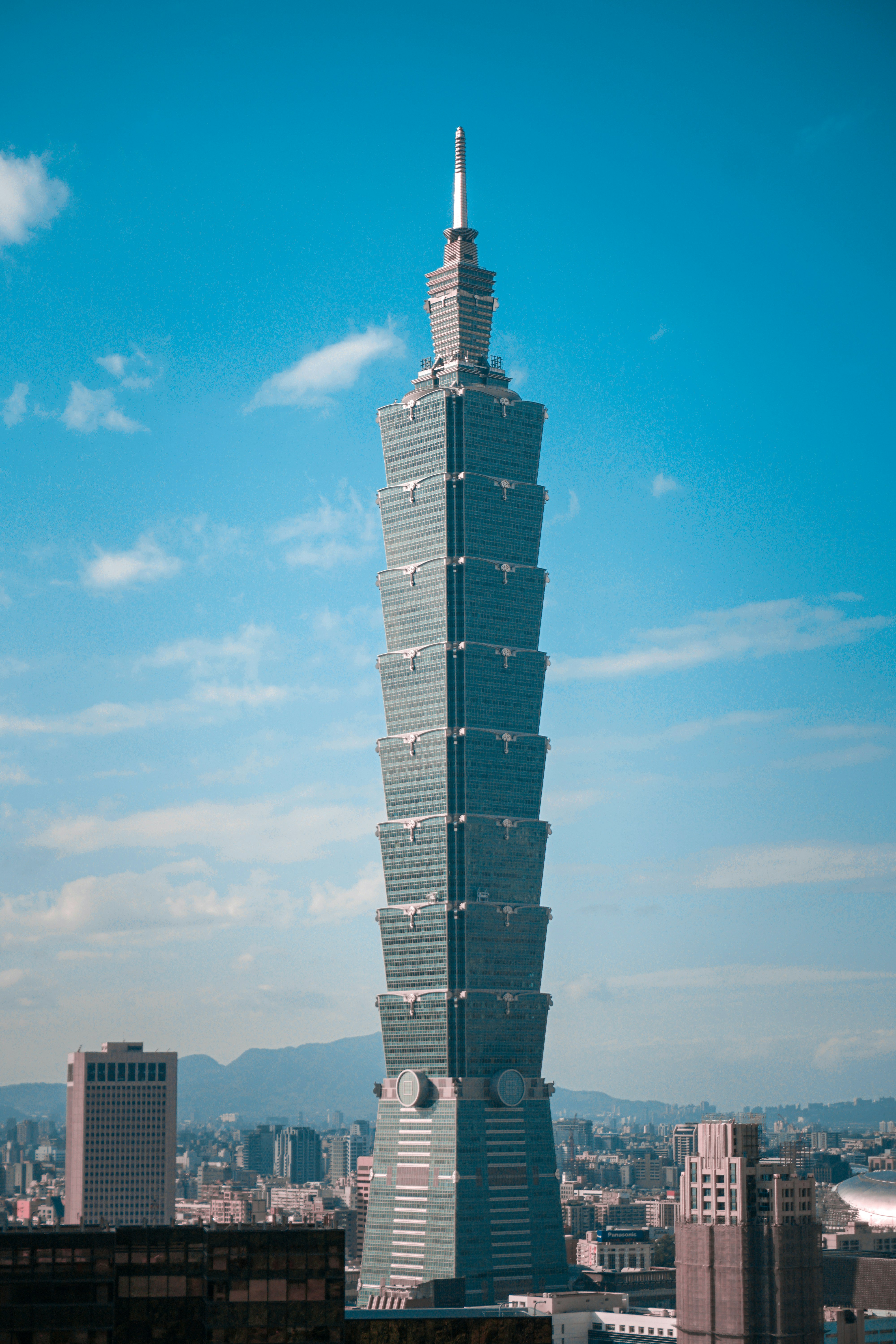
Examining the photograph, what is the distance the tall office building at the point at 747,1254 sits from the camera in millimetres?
167500

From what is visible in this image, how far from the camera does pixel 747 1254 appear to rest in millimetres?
169125

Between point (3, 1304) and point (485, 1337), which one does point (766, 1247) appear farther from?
point (3, 1304)

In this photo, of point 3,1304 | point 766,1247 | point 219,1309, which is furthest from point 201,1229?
point 766,1247

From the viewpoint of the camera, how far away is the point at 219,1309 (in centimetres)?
9862

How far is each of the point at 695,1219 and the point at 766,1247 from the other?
343 inches

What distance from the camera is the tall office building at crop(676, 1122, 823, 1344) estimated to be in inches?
6594

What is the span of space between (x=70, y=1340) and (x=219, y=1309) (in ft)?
24.4

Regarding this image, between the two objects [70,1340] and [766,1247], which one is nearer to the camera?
[70,1340]

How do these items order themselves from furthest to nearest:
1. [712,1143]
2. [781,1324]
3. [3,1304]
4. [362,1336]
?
[712,1143] → [781,1324] → [362,1336] → [3,1304]

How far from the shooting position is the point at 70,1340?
97.6 meters

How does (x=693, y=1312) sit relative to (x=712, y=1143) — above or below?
below

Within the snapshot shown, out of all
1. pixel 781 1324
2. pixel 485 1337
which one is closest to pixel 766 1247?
pixel 781 1324

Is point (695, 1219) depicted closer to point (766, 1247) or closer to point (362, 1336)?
point (766, 1247)

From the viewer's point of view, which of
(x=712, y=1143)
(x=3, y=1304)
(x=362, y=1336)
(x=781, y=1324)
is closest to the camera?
(x=3, y=1304)
